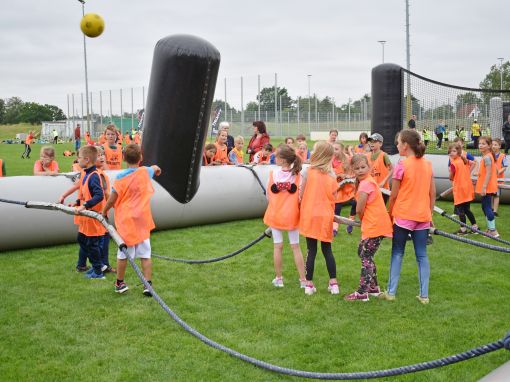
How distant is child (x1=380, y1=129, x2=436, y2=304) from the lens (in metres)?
5.54

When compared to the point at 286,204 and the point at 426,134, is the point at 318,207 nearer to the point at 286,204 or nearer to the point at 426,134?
the point at 286,204

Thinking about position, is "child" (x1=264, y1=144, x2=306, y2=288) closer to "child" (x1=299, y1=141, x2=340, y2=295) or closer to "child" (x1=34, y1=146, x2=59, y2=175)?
"child" (x1=299, y1=141, x2=340, y2=295)

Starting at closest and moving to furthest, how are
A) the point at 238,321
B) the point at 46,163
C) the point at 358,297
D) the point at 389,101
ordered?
the point at 238,321 → the point at 358,297 → the point at 46,163 → the point at 389,101

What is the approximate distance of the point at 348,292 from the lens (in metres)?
6.09

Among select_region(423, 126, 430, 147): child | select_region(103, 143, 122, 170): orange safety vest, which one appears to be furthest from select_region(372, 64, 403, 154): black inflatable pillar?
select_region(103, 143, 122, 170): orange safety vest

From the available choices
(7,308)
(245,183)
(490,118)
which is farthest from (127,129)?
(7,308)

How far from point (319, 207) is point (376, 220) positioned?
60cm

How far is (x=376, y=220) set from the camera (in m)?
5.66

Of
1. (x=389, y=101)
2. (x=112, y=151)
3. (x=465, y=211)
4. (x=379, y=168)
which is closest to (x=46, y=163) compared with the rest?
(x=112, y=151)

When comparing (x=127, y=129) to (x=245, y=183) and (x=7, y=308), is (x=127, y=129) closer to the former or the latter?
(x=245, y=183)

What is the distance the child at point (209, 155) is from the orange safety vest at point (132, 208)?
472 centimetres

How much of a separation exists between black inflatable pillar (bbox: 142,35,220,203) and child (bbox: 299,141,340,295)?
82.5 inches

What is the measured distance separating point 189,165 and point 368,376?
5.02 m

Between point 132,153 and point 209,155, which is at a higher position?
point 132,153
